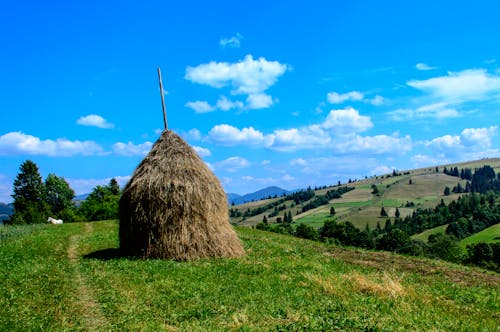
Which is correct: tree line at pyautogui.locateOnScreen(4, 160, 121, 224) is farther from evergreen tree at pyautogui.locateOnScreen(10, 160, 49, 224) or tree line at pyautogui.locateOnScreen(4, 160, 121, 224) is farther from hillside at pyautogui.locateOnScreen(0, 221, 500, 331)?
hillside at pyautogui.locateOnScreen(0, 221, 500, 331)

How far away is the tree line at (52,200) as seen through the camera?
77.9 meters

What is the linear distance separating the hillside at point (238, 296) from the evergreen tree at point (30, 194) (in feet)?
225

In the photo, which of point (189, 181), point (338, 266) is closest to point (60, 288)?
point (189, 181)

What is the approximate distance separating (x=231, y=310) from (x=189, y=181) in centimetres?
991

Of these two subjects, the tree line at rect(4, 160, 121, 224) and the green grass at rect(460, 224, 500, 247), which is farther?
the green grass at rect(460, 224, 500, 247)

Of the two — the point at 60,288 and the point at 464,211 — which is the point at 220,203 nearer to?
the point at 60,288

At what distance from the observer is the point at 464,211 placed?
160m

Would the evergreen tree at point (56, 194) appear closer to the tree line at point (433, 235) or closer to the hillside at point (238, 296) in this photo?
the tree line at point (433, 235)

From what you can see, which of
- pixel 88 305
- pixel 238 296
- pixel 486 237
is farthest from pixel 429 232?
pixel 88 305

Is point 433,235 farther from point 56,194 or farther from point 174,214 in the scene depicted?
point 174,214

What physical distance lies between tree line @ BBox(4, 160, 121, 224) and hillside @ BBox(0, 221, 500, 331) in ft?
199

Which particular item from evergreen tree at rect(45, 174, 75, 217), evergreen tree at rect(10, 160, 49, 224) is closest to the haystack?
evergreen tree at rect(10, 160, 49, 224)

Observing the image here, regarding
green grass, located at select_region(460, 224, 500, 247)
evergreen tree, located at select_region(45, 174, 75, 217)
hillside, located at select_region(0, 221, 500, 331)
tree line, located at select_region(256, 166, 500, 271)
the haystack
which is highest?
evergreen tree, located at select_region(45, 174, 75, 217)

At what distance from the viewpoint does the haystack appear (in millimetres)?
18797
